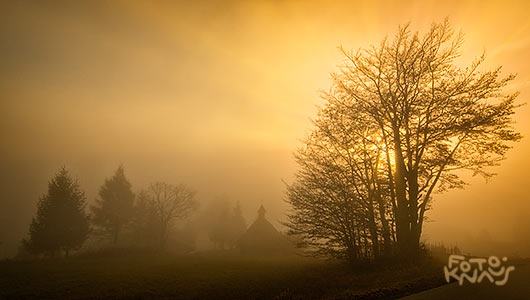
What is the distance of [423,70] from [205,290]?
49.8 ft

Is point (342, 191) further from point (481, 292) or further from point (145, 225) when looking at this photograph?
point (145, 225)

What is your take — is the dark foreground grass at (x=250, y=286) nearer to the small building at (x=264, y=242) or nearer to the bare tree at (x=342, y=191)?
the bare tree at (x=342, y=191)

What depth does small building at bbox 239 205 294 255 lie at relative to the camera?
58.6 metres

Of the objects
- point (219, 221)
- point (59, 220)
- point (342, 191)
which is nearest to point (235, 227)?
point (219, 221)

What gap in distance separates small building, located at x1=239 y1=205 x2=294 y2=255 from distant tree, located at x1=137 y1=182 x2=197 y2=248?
1359cm

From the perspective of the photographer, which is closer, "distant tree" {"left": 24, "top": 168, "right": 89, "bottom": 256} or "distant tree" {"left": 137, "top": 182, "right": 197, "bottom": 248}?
"distant tree" {"left": 24, "top": 168, "right": 89, "bottom": 256}

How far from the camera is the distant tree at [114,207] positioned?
5548 centimetres

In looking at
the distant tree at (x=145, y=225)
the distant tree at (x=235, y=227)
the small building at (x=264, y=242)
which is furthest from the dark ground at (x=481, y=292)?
the distant tree at (x=235, y=227)

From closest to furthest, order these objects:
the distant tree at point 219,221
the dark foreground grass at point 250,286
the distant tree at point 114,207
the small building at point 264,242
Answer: the dark foreground grass at point 250,286 < the distant tree at point 114,207 < the small building at point 264,242 < the distant tree at point 219,221

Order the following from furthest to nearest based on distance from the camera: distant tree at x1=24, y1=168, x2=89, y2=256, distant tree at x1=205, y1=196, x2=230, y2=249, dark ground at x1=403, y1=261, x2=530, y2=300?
distant tree at x1=205, y1=196, x2=230, y2=249, distant tree at x1=24, y1=168, x2=89, y2=256, dark ground at x1=403, y1=261, x2=530, y2=300

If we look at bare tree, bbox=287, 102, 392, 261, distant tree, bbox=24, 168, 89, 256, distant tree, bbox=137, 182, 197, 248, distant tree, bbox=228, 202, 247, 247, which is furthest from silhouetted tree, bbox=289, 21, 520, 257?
distant tree, bbox=228, 202, 247, 247

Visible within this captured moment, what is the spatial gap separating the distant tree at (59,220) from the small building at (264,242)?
2534 centimetres

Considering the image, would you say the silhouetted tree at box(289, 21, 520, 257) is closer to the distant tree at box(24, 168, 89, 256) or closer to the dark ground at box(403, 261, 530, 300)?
the dark ground at box(403, 261, 530, 300)

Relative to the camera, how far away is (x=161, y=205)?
6369 centimetres
